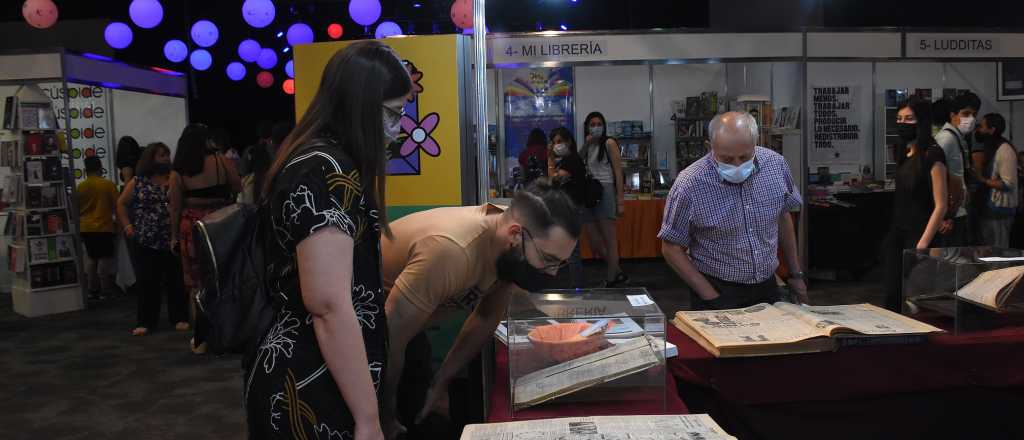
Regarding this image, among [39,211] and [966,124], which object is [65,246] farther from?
[966,124]

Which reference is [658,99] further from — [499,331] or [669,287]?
[499,331]

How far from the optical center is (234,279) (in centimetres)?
141

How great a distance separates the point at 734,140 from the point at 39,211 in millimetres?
5992

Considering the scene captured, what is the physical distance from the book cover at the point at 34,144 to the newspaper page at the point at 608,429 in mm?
6464

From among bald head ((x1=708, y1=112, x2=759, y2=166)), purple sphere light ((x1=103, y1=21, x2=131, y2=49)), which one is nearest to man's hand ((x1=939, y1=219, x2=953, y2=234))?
bald head ((x1=708, y1=112, x2=759, y2=166))

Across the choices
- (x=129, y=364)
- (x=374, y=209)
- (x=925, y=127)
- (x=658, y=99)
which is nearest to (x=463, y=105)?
(x=925, y=127)

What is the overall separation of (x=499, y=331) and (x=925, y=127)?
277cm

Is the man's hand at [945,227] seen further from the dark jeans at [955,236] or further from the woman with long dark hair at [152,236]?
the woman with long dark hair at [152,236]

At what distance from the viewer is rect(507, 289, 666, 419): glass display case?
1.68 metres

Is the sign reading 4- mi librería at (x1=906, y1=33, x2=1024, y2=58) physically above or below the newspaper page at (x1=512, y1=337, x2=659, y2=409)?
above

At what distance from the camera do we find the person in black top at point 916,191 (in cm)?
389

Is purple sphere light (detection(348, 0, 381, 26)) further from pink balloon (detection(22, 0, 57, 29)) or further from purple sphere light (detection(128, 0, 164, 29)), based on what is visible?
pink balloon (detection(22, 0, 57, 29))

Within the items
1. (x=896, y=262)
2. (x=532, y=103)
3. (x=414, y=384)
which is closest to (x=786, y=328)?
(x=414, y=384)

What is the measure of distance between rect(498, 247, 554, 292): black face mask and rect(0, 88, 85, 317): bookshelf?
6036 millimetres
